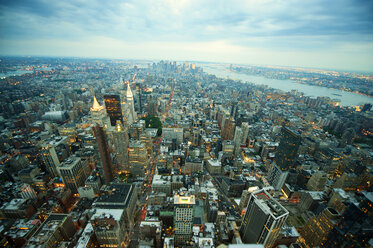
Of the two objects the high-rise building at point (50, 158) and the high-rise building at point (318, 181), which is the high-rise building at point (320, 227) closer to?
the high-rise building at point (318, 181)

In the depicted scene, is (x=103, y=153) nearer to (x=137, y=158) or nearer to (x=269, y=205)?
(x=137, y=158)

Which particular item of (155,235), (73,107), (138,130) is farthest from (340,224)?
(73,107)

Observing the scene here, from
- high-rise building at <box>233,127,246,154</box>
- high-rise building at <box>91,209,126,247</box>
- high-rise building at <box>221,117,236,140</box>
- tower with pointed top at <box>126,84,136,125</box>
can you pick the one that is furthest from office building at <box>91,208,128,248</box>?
tower with pointed top at <box>126,84,136,125</box>

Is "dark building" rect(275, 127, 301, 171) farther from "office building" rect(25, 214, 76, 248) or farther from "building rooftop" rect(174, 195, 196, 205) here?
"office building" rect(25, 214, 76, 248)

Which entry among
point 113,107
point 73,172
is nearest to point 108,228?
point 73,172

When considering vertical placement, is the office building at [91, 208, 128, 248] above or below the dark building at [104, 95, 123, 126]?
below

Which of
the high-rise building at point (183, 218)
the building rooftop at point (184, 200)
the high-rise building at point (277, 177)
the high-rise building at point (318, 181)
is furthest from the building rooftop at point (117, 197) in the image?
the high-rise building at point (318, 181)

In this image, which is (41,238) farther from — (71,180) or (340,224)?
(340,224)
